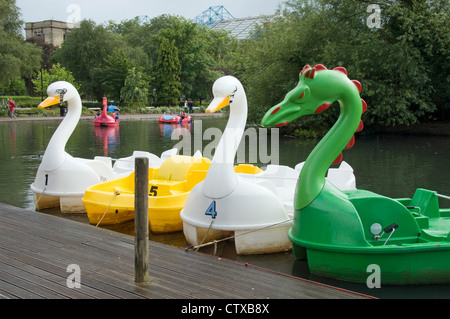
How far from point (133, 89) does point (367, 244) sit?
45984mm

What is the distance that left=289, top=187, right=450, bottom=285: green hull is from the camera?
18.1 feet

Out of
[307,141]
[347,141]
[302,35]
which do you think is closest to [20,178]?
[347,141]

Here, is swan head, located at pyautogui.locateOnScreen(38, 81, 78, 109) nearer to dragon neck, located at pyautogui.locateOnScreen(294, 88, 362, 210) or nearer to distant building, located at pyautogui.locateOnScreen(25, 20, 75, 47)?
dragon neck, located at pyautogui.locateOnScreen(294, 88, 362, 210)

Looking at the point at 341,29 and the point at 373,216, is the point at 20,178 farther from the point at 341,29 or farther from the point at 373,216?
the point at 341,29

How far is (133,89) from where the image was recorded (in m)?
49.6

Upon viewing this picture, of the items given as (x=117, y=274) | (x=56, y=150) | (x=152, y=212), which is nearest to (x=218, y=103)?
(x=152, y=212)

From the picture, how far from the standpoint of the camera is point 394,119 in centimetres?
2316

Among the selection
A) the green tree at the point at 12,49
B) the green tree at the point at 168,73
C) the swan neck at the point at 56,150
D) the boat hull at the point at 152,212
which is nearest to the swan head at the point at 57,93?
the swan neck at the point at 56,150

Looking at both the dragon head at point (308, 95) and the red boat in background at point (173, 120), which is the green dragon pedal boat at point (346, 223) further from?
the red boat in background at point (173, 120)

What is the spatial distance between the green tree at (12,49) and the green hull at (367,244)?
122 ft

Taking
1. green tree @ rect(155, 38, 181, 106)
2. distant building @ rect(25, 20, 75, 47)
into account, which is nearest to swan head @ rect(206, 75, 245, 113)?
green tree @ rect(155, 38, 181, 106)

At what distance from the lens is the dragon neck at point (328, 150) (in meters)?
5.77

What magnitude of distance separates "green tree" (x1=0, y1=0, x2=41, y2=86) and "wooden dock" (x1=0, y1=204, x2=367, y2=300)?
115 ft
